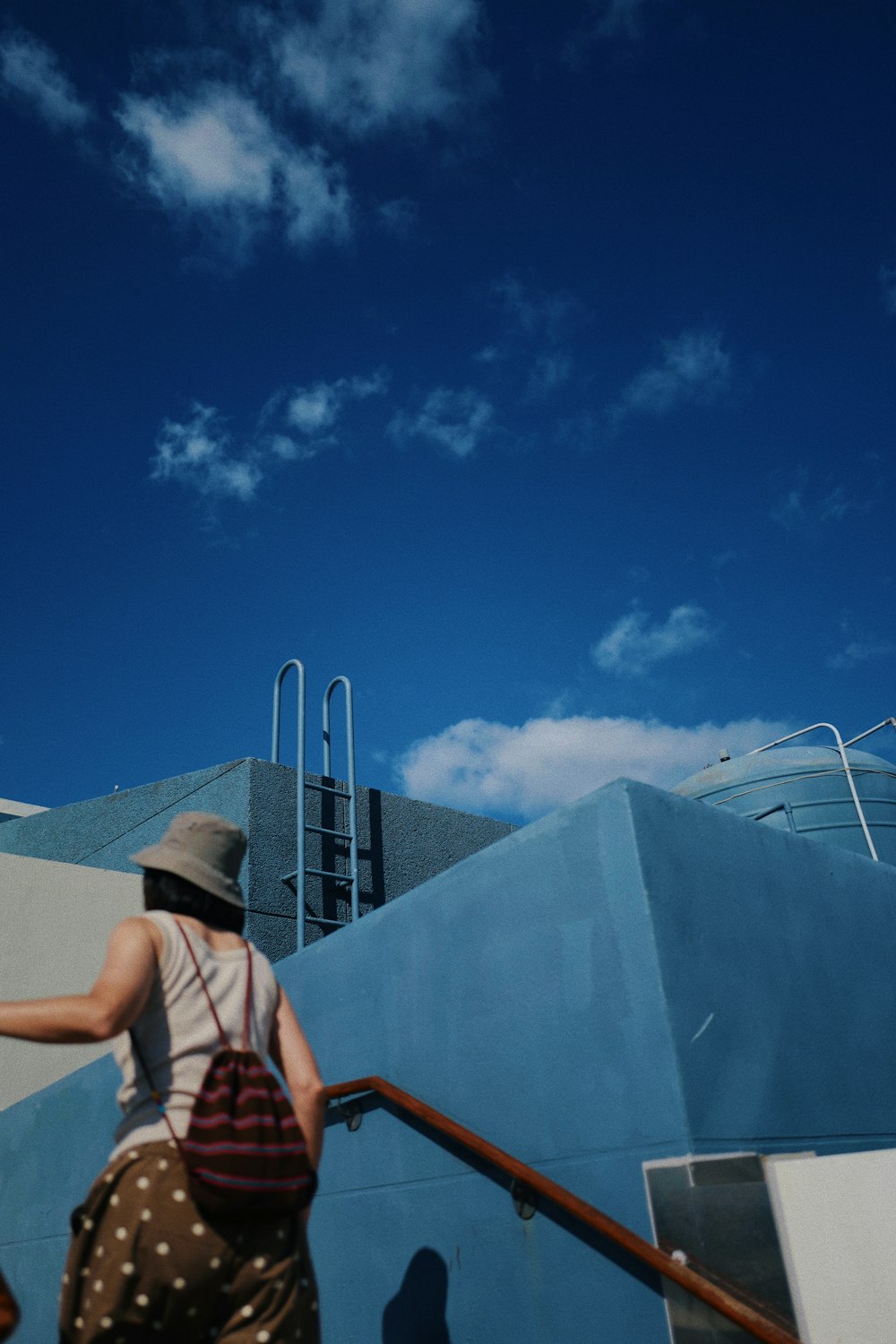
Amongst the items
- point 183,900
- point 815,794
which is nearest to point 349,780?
point 815,794

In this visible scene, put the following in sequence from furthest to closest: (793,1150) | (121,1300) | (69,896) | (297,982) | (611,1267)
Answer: (69,896)
(297,982)
(793,1150)
(611,1267)
(121,1300)

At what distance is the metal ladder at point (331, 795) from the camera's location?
7172mm

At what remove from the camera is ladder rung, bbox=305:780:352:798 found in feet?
25.6

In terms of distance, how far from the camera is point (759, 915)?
11.3 feet

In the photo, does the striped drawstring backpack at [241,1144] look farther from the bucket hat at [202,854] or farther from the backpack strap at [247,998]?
the bucket hat at [202,854]

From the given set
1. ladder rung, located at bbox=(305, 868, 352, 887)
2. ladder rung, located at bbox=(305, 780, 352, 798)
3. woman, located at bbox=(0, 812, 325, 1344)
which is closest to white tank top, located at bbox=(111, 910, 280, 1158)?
woman, located at bbox=(0, 812, 325, 1344)

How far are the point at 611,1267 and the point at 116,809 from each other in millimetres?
7620

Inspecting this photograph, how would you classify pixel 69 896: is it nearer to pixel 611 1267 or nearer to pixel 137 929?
pixel 611 1267

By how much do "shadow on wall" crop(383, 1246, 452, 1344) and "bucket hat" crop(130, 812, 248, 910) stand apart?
205 centimetres

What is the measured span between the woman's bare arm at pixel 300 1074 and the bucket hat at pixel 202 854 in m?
0.23

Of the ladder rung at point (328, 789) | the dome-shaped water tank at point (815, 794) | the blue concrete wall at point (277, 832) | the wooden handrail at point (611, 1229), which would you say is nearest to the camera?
the wooden handrail at point (611, 1229)

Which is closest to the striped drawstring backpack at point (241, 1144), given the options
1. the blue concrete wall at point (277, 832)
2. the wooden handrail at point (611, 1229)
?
the wooden handrail at point (611, 1229)

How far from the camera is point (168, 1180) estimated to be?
5.02 feet

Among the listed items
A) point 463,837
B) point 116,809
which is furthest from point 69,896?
point 463,837
